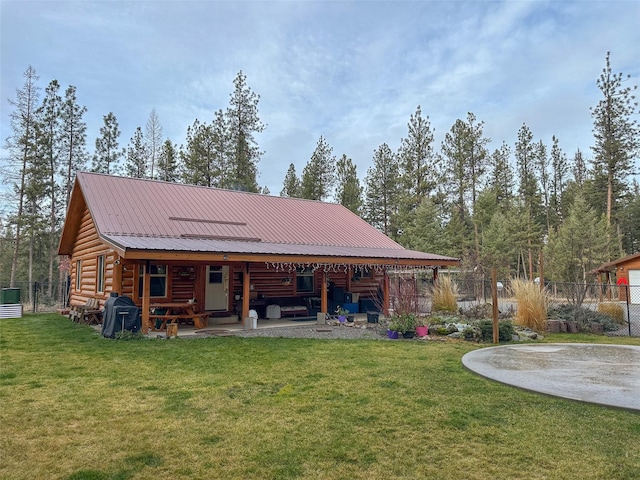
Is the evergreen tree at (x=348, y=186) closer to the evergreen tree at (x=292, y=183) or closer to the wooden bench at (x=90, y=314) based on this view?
the evergreen tree at (x=292, y=183)

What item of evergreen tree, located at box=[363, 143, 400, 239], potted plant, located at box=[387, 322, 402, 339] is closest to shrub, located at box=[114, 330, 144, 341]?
potted plant, located at box=[387, 322, 402, 339]

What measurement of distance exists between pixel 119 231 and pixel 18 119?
17309mm

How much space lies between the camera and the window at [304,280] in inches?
590

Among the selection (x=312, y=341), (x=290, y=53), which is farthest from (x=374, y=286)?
(x=290, y=53)

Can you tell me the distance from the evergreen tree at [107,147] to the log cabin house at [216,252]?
35.9ft

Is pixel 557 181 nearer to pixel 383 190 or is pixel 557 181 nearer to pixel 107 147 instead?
pixel 383 190

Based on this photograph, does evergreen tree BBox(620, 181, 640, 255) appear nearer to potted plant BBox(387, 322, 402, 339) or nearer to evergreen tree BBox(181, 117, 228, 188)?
evergreen tree BBox(181, 117, 228, 188)

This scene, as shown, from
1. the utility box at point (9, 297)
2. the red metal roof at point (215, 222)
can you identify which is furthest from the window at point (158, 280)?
the utility box at point (9, 297)

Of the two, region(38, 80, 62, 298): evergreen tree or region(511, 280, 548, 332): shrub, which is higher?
region(38, 80, 62, 298): evergreen tree

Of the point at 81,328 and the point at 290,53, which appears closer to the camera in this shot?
the point at 81,328

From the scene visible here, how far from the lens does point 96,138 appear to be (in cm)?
2645

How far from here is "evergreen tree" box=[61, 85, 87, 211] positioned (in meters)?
24.8

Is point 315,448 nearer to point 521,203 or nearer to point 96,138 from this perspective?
point 96,138

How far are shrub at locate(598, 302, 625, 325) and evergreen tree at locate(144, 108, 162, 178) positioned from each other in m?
27.1
